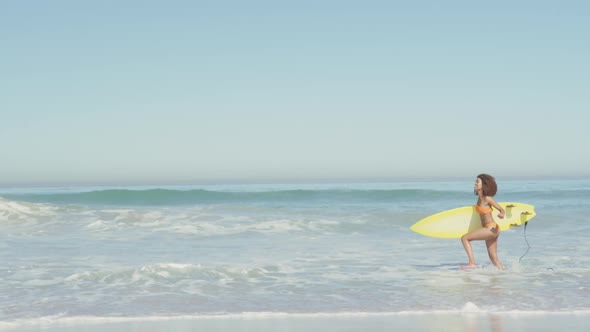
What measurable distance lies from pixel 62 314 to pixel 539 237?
9.89 metres

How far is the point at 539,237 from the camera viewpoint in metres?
12.7

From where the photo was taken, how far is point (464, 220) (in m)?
9.04

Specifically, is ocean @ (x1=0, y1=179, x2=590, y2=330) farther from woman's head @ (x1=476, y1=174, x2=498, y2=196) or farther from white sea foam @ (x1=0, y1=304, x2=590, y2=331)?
woman's head @ (x1=476, y1=174, x2=498, y2=196)

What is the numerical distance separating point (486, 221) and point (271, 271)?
112 inches

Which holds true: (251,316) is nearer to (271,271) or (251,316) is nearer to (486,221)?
(271,271)

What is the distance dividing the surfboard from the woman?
1.65ft

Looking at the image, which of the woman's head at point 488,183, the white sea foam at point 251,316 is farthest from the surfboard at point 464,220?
the white sea foam at point 251,316

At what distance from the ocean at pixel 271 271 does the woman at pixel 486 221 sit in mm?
241

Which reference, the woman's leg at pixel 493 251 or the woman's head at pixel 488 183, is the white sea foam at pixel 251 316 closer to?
the woman's leg at pixel 493 251

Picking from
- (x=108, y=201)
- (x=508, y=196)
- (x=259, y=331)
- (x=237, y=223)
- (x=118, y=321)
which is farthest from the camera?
(x=108, y=201)

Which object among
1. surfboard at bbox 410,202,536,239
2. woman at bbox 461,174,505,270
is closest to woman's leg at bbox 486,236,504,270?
woman at bbox 461,174,505,270

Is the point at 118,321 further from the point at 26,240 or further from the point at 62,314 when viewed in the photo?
the point at 26,240

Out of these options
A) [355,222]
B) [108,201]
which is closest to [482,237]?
[355,222]

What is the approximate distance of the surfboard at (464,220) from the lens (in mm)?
8977
